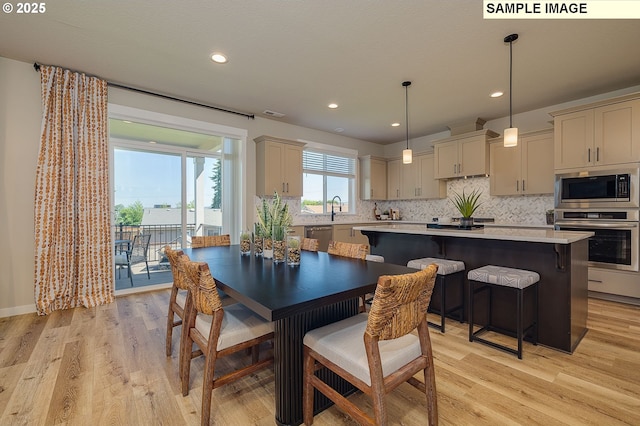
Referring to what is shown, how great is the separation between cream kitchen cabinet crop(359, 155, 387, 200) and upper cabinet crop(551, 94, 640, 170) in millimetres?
3240

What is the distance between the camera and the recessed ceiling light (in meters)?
3.00

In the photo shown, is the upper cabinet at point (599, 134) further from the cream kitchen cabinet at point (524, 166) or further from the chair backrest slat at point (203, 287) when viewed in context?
the chair backrest slat at point (203, 287)

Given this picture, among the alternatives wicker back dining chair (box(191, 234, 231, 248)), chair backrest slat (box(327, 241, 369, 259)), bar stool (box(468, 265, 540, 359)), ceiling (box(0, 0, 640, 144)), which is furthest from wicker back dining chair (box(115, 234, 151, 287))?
bar stool (box(468, 265, 540, 359))

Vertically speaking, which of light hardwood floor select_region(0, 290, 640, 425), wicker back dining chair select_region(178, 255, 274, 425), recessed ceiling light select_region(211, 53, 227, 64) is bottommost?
light hardwood floor select_region(0, 290, 640, 425)

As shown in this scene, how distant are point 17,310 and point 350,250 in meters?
3.75

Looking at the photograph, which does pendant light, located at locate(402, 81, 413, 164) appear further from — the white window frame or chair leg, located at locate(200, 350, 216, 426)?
chair leg, located at locate(200, 350, 216, 426)

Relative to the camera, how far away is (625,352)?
2303mm

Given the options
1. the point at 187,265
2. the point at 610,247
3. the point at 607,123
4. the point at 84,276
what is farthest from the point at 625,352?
the point at 84,276

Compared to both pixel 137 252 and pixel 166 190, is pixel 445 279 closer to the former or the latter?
pixel 166 190

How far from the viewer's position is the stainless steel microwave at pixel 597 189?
342cm

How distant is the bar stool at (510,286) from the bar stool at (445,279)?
0.23 meters

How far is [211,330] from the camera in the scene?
1499 millimetres

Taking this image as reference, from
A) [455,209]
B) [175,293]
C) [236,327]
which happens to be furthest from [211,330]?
[455,209]

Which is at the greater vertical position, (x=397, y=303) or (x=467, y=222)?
(x=467, y=222)
